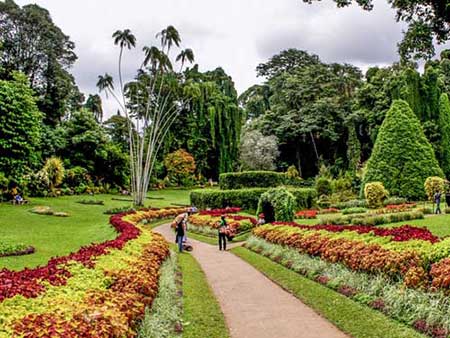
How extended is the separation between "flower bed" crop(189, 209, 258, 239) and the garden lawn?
5014 millimetres

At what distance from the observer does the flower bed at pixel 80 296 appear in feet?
14.9

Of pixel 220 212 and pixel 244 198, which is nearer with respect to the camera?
pixel 220 212

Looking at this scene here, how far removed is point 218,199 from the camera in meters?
31.4

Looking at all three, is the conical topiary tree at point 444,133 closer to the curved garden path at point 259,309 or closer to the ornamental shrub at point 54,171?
the curved garden path at point 259,309

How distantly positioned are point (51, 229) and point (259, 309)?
45.9 ft

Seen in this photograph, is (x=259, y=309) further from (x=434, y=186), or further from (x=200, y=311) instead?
(x=434, y=186)

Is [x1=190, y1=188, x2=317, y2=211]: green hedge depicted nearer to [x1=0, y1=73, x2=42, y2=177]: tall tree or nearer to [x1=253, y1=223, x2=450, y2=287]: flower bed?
[x1=0, y1=73, x2=42, y2=177]: tall tree

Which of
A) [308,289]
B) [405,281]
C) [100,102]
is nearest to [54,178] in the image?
[308,289]

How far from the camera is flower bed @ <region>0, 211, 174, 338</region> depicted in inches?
178

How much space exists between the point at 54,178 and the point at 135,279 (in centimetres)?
2913

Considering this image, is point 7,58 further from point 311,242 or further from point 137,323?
point 137,323

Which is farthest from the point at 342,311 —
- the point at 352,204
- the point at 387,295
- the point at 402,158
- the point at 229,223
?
the point at 402,158

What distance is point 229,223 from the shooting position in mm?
21922

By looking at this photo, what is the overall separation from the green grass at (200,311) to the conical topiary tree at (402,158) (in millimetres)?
20201
